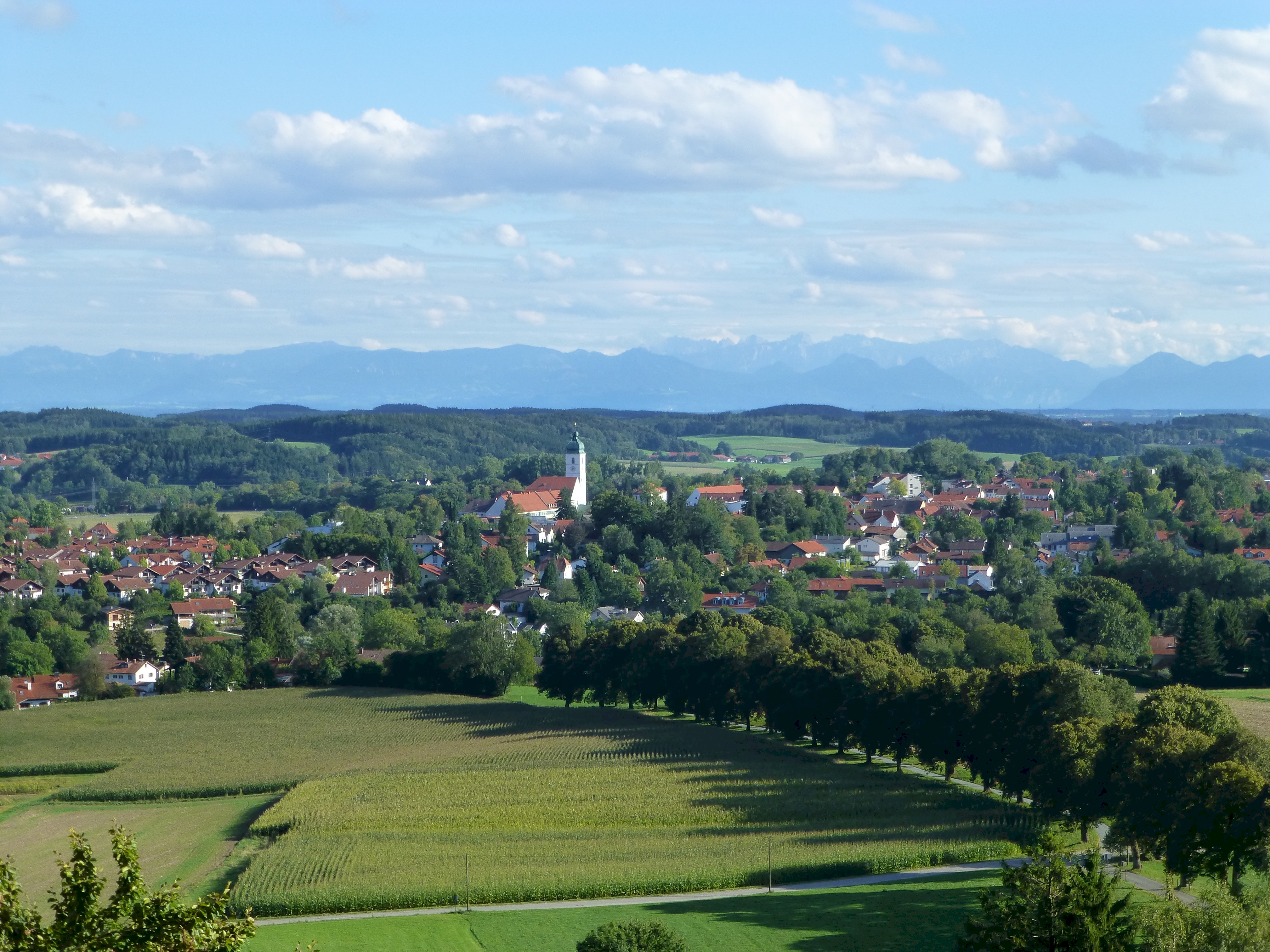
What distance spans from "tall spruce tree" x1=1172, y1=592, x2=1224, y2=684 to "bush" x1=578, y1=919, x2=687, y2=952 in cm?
4190

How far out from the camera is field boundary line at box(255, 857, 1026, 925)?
28828 millimetres

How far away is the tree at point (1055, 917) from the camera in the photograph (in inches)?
781

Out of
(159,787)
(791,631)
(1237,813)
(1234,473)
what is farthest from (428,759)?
(1234,473)

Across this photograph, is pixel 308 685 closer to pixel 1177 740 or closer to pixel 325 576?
pixel 325 576

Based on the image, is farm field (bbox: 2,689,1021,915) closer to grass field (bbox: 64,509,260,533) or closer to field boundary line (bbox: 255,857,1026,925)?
field boundary line (bbox: 255,857,1026,925)

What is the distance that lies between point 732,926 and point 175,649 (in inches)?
1932

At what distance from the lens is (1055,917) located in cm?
1981

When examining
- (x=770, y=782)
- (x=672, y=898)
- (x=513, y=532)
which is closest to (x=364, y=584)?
(x=513, y=532)

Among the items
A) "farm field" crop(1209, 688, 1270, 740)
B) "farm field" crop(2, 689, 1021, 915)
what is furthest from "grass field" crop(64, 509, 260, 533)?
"farm field" crop(1209, 688, 1270, 740)

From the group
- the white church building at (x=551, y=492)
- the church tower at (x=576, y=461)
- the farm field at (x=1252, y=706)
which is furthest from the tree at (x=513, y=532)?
the farm field at (x=1252, y=706)

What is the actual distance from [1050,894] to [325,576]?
77.6m

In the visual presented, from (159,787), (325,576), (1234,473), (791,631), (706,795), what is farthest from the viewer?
(1234,473)

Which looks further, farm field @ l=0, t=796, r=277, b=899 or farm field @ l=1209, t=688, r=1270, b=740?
farm field @ l=1209, t=688, r=1270, b=740

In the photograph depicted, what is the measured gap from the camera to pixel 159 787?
4428cm
